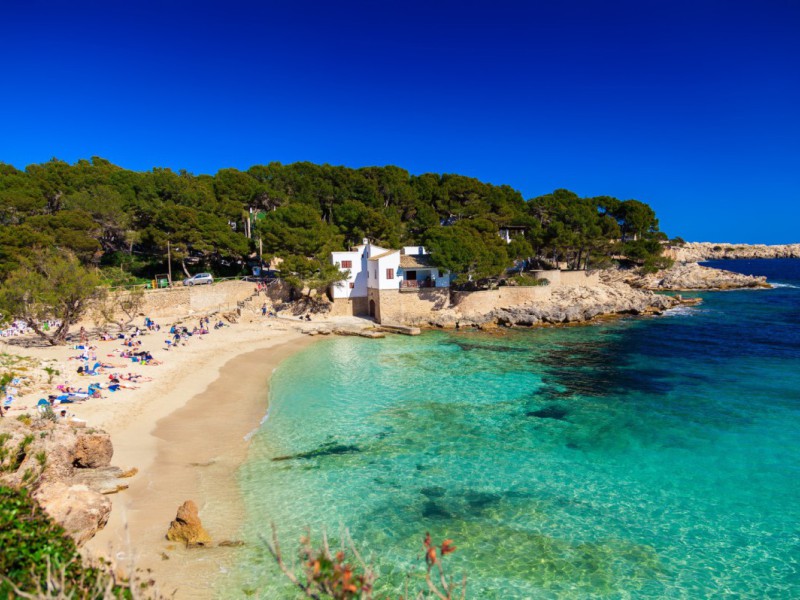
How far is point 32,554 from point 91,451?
9162mm

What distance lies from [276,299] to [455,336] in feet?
57.4

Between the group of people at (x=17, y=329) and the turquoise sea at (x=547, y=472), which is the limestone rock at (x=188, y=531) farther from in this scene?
the group of people at (x=17, y=329)

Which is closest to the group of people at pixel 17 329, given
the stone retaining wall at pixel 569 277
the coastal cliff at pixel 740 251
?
the stone retaining wall at pixel 569 277

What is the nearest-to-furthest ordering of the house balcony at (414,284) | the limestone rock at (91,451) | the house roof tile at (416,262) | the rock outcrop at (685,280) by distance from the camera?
the limestone rock at (91,451) < the house balcony at (414,284) < the house roof tile at (416,262) < the rock outcrop at (685,280)

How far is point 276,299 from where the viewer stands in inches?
1698

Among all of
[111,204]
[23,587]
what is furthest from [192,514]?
[111,204]

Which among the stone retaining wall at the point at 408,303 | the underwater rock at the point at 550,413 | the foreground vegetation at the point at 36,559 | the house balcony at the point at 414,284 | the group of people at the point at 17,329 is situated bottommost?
the underwater rock at the point at 550,413

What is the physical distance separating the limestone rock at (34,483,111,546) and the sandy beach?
12.3 inches

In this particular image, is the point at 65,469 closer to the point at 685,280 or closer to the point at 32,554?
the point at 32,554

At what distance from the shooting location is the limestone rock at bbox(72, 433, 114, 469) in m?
13.2

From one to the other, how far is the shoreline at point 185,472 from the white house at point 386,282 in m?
17.0

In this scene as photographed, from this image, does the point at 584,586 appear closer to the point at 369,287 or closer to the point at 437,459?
the point at 437,459

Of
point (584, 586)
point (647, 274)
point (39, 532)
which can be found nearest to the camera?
point (39, 532)

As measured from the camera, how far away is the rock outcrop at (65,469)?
9.78 meters
